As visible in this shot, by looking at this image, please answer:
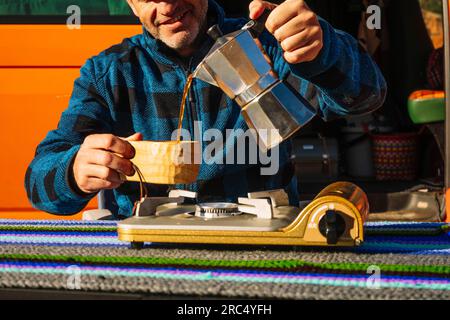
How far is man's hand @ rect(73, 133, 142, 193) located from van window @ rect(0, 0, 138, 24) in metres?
1.83

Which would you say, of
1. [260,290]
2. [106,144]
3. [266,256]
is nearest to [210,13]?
[106,144]

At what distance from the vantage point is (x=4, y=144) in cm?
302

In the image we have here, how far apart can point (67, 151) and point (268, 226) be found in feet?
2.01

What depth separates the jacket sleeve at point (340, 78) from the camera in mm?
1441

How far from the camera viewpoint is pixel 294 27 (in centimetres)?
126

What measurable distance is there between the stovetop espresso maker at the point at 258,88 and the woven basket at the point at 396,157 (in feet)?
11.6

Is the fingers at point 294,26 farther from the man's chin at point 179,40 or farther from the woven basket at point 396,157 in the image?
the woven basket at point 396,157

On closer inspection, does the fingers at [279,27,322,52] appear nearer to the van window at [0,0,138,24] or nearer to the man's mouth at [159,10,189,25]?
the man's mouth at [159,10,189,25]

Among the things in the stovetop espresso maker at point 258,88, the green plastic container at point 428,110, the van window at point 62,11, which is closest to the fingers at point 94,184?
the stovetop espresso maker at point 258,88

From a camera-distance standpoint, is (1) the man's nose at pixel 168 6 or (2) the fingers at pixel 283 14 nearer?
(2) the fingers at pixel 283 14

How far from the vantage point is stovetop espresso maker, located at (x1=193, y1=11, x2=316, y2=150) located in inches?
45.2

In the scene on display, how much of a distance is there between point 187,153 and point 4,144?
6.67ft
